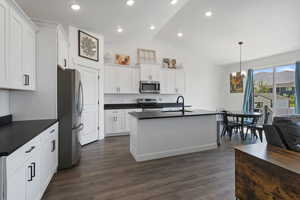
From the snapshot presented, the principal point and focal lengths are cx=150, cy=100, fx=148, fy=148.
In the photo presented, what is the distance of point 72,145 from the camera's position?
2709 millimetres

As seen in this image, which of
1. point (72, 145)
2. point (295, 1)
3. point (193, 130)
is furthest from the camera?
point (193, 130)

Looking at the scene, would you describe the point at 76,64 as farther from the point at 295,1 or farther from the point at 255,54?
the point at 255,54

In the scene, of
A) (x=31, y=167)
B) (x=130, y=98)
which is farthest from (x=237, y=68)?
(x=31, y=167)

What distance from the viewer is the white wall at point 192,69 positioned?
19.3 ft

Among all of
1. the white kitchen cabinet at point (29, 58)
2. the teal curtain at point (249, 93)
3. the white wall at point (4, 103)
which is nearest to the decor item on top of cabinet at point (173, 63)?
the teal curtain at point (249, 93)

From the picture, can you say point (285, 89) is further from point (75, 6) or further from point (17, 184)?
point (17, 184)

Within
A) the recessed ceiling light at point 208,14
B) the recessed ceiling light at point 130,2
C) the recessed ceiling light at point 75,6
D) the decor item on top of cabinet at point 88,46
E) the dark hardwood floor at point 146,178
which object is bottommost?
the dark hardwood floor at point 146,178

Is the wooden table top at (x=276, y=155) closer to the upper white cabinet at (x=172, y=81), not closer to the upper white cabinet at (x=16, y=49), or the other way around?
the upper white cabinet at (x=16, y=49)

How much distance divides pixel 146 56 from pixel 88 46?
2.39m

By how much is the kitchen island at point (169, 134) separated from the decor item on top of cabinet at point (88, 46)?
2.16 metres

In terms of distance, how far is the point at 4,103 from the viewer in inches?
87.1

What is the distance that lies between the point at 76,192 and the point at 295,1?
542 centimetres

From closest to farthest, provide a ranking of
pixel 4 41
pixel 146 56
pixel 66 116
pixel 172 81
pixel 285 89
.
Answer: pixel 4 41 < pixel 66 116 < pixel 285 89 < pixel 146 56 < pixel 172 81

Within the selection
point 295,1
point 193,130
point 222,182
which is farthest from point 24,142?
point 295,1
